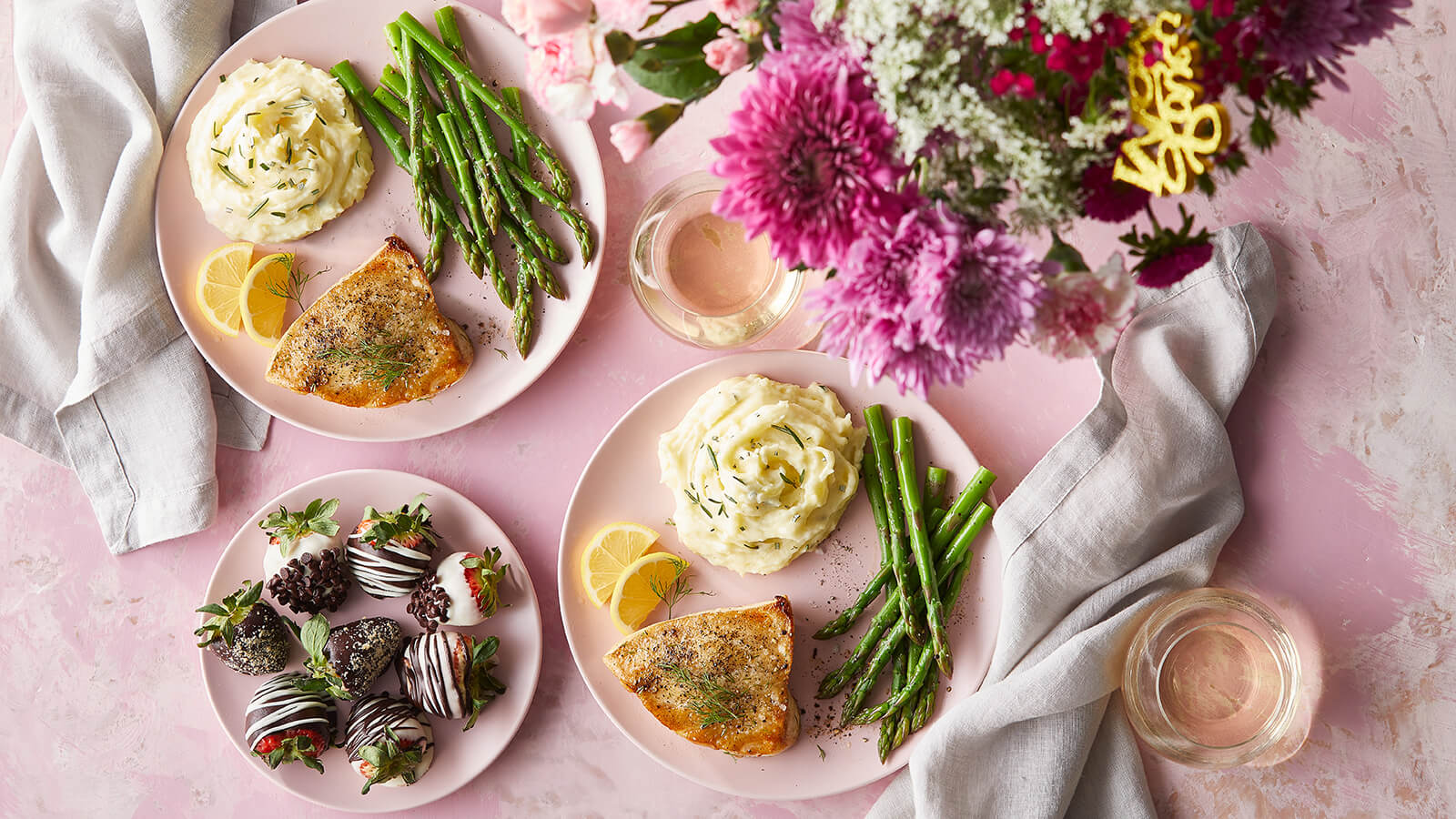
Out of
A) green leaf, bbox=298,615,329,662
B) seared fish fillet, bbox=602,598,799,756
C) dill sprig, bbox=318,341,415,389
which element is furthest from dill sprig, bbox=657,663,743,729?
dill sprig, bbox=318,341,415,389

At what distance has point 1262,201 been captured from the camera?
2994mm

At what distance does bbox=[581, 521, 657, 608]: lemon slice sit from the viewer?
3111 millimetres

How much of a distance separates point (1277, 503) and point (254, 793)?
141 inches

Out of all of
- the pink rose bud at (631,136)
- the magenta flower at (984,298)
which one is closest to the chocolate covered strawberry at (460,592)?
the pink rose bud at (631,136)

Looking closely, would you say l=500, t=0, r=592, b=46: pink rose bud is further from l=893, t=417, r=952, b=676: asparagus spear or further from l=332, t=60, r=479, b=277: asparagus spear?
l=893, t=417, r=952, b=676: asparagus spear

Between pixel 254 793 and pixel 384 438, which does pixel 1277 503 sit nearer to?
pixel 384 438

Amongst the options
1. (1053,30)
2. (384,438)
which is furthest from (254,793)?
(1053,30)

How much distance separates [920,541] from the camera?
9.79 ft

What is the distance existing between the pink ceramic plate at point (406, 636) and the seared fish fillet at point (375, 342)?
31cm

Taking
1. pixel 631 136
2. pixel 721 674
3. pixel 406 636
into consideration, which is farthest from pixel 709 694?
pixel 631 136

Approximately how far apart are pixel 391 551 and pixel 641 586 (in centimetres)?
81

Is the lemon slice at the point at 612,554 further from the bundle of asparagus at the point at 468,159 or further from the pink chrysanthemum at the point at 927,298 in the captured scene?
the pink chrysanthemum at the point at 927,298

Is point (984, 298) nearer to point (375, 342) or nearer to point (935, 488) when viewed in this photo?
point (935, 488)

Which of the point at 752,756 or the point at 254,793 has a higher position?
the point at 752,756
